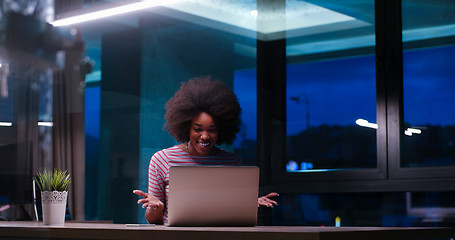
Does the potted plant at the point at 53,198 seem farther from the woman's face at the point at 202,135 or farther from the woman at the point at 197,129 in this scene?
the woman's face at the point at 202,135

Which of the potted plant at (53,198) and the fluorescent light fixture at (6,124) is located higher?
the fluorescent light fixture at (6,124)

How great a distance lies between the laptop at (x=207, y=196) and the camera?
1.95m

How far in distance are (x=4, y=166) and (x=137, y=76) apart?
55.6 inches

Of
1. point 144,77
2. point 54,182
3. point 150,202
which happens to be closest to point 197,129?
point 150,202

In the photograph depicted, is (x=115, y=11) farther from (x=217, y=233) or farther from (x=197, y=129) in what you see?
(x=217, y=233)

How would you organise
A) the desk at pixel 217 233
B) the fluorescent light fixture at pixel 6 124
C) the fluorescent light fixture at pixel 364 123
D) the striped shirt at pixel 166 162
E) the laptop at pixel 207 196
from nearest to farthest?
the desk at pixel 217 233 → the laptop at pixel 207 196 → the striped shirt at pixel 166 162 → the fluorescent light fixture at pixel 6 124 → the fluorescent light fixture at pixel 364 123

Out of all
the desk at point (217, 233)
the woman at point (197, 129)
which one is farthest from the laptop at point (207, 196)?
the woman at point (197, 129)

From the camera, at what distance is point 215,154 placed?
2.78 metres

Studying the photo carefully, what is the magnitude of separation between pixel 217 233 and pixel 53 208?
82 cm

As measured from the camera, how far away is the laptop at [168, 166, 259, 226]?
Answer: 195 centimetres

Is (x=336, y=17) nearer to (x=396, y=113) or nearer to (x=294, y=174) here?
(x=396, y=113)

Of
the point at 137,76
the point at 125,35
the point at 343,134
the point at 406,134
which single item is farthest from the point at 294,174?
the point at 125,35

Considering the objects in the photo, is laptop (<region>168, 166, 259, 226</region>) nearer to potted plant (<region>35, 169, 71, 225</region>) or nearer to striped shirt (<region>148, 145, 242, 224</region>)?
potted plant (<region>35, 169, 71, 225</region>)

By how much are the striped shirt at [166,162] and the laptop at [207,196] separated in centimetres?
71
